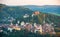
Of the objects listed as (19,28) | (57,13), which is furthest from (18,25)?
(57,13)

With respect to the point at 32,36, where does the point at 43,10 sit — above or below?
above

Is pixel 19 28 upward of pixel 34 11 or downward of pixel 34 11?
downward

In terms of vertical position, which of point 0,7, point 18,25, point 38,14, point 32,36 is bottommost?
point 32,36

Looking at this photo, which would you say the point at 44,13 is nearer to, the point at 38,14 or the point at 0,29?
the point at 38,14

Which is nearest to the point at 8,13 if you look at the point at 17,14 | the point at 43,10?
the point at 17,14

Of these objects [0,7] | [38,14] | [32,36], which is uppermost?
[0,7]

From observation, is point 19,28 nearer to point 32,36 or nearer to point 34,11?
point 32,36

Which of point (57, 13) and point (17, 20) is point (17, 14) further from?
point (57, 13)

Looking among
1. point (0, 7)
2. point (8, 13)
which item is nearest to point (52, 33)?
point (8, 13)
